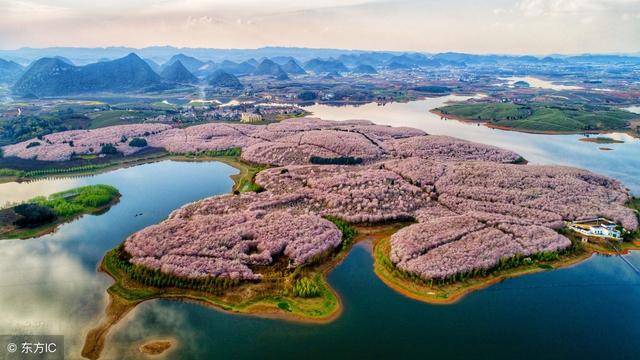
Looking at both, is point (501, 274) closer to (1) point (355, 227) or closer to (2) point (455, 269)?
(2) point (455, 269)

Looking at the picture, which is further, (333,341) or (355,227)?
(355,227)

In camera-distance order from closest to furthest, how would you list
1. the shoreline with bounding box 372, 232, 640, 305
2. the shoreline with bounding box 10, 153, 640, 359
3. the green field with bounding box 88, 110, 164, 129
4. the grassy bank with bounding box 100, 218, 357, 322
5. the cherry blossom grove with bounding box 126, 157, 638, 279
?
the shoreline with bounding box 10, 153, 640, 359
the grassy bank with bounding box 100, 218, 357, 322
the shoreline with bounding box 372, 232, 640, 305
the cherry blossom grove with bounding box 126, 157, 638, 279
the green field with bounding box 88, 110, 164, 129

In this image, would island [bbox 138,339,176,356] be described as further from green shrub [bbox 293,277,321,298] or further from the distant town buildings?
the distant town buildings

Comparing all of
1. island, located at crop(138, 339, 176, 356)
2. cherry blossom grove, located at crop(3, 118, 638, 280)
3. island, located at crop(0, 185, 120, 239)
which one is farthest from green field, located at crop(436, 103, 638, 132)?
island, located at crop(138, 339, 176, 356)

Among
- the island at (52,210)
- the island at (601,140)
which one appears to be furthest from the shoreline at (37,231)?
the island at (601,140)

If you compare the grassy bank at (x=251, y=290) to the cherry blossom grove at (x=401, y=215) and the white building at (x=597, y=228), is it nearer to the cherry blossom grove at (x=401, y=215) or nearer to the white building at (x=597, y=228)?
the cherry blossom grove at (x=401, y=215)

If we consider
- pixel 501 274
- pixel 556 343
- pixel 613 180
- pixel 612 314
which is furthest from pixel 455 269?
pixel 613 180
